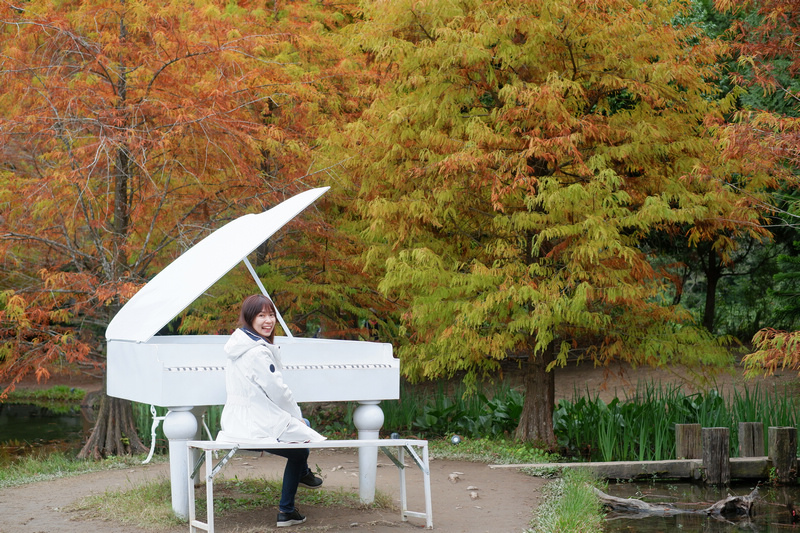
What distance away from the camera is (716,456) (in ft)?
24.5

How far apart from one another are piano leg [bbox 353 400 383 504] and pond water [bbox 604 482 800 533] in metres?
1.69

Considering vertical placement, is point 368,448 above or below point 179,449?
below

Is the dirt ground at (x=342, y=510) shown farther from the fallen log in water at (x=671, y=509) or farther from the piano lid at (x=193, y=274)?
the piano lid at (x=193, y=274)

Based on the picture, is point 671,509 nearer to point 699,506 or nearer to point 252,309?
point 699,506

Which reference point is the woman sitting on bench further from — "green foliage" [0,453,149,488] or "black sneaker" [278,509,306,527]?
"green foliage" [0,453,149,488]

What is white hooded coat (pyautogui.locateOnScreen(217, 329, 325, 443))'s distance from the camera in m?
4.77

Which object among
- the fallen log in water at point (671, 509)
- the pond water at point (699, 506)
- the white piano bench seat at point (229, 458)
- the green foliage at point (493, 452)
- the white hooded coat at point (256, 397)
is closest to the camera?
the white piano bench seat at point (229, 458)

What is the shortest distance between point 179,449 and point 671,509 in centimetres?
374

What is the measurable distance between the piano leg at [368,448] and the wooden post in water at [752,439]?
4.04 metres

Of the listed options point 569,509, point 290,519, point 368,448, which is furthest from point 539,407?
point 290,519

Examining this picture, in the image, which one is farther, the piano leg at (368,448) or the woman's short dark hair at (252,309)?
the piano leg at (368,448)

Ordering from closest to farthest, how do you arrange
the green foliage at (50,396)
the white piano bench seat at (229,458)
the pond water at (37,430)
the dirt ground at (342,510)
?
the white piano bench seat at (229,458)
the dirt ground at (342,510)
the pond water at (37,430)
the green foliage at (50,396)

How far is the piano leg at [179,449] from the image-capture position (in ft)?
16.6

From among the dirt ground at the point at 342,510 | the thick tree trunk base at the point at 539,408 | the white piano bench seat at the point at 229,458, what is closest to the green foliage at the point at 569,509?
the dirt ground at the point at 342,510
